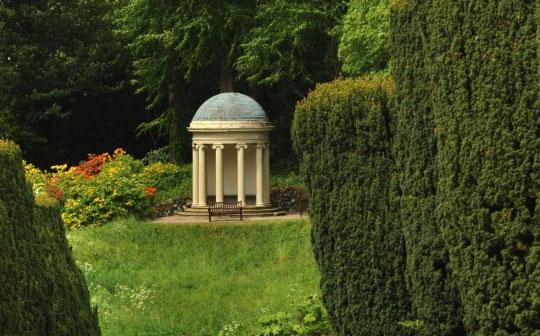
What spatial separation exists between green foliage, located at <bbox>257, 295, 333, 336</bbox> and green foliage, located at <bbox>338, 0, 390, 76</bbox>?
12758mm

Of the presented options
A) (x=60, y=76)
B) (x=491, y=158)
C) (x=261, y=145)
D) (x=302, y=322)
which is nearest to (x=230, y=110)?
(x=261, y=145)

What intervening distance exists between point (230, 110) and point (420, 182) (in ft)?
70.4

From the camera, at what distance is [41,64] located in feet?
139

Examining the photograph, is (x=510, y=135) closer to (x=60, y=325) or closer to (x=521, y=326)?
(x=521, y=326)

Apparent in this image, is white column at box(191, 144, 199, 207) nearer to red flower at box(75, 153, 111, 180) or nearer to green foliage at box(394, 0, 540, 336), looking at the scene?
red flower at box(75, 153, 111, 180)

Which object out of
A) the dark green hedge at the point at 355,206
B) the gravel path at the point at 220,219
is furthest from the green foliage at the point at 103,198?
the dark green hedge at the point at 355,206

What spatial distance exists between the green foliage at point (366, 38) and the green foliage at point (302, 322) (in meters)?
12.8

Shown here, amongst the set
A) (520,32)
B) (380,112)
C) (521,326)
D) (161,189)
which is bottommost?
(161,189)

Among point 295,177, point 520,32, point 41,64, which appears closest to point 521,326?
point 520,32

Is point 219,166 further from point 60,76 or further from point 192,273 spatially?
point 60,76

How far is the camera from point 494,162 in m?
9.52

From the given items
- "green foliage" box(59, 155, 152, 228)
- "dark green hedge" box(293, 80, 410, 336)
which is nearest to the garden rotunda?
"green foliage" box(59, 155, 152, 228)

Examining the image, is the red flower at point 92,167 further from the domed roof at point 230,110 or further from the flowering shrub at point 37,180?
the domed roof at point 230,110

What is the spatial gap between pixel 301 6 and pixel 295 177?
19.2 feet
